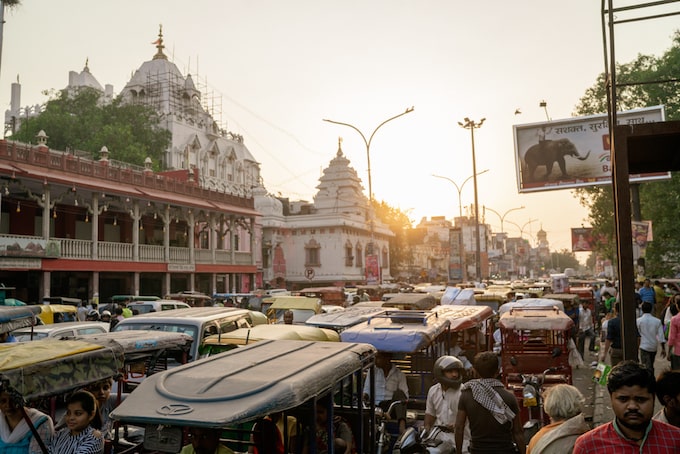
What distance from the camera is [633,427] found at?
293 centimetres

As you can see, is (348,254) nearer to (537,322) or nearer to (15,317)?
(537,322)

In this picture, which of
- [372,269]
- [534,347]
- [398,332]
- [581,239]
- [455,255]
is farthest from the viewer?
[455,255]

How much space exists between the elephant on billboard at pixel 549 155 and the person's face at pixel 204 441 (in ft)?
70.5

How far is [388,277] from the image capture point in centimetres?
6550

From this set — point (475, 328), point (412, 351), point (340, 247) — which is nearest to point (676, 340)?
point (475, 328)

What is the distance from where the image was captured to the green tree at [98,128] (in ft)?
156

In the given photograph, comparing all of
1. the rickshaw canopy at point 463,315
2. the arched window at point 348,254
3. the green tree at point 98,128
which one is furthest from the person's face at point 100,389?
the arched window at point 348,254

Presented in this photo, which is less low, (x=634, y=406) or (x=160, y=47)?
(x=160, y=47)

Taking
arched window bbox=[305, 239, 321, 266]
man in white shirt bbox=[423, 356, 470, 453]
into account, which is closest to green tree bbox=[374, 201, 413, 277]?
arched window bbox=[305, 239, 321, 266]

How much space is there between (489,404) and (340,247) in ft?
157

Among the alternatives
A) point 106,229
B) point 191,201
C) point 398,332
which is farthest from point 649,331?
point 106,229

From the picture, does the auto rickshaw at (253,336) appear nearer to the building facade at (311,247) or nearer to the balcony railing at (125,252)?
the balcony railing at (125,252)

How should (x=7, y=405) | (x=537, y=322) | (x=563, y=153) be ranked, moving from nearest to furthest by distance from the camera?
(x=7, y=405) < (x=537, y=322) < (x=563, y=153)

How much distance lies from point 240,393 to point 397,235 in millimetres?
69245
